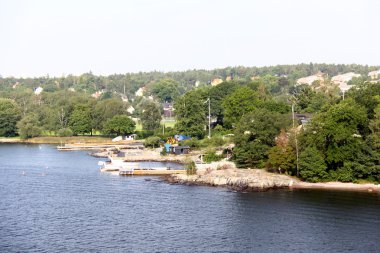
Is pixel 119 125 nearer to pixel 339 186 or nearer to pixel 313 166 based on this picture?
pixel 313 166

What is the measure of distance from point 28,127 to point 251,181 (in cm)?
6280

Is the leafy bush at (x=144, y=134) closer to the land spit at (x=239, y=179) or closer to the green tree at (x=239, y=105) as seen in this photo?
the green tree at (x=239, y=105)

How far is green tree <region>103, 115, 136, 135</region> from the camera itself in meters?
102

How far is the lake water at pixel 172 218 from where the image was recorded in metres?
36.2

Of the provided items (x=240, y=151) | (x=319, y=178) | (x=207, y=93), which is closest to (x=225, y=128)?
(x=207, y=93)

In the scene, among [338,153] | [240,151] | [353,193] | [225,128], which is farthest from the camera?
[225,128]

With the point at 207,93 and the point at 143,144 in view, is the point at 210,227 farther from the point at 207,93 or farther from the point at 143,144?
the point at 207,93

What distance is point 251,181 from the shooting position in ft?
180

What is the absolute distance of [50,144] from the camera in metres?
103

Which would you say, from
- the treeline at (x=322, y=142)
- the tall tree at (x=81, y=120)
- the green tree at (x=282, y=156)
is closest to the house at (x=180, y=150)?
the treeline at (x=322, y=142)

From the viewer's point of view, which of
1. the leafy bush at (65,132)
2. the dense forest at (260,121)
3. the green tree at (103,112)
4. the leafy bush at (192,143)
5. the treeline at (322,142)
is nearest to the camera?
the treeline at (322,142)

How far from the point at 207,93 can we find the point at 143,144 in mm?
15520

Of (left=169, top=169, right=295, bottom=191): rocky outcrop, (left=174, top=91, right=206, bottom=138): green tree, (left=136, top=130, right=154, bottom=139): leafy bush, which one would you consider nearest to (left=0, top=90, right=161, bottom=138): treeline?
(left=136, top=130, right=154, bottom=139): leafy bush

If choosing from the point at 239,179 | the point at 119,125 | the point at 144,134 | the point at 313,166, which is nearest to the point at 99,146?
the point at 119,125
